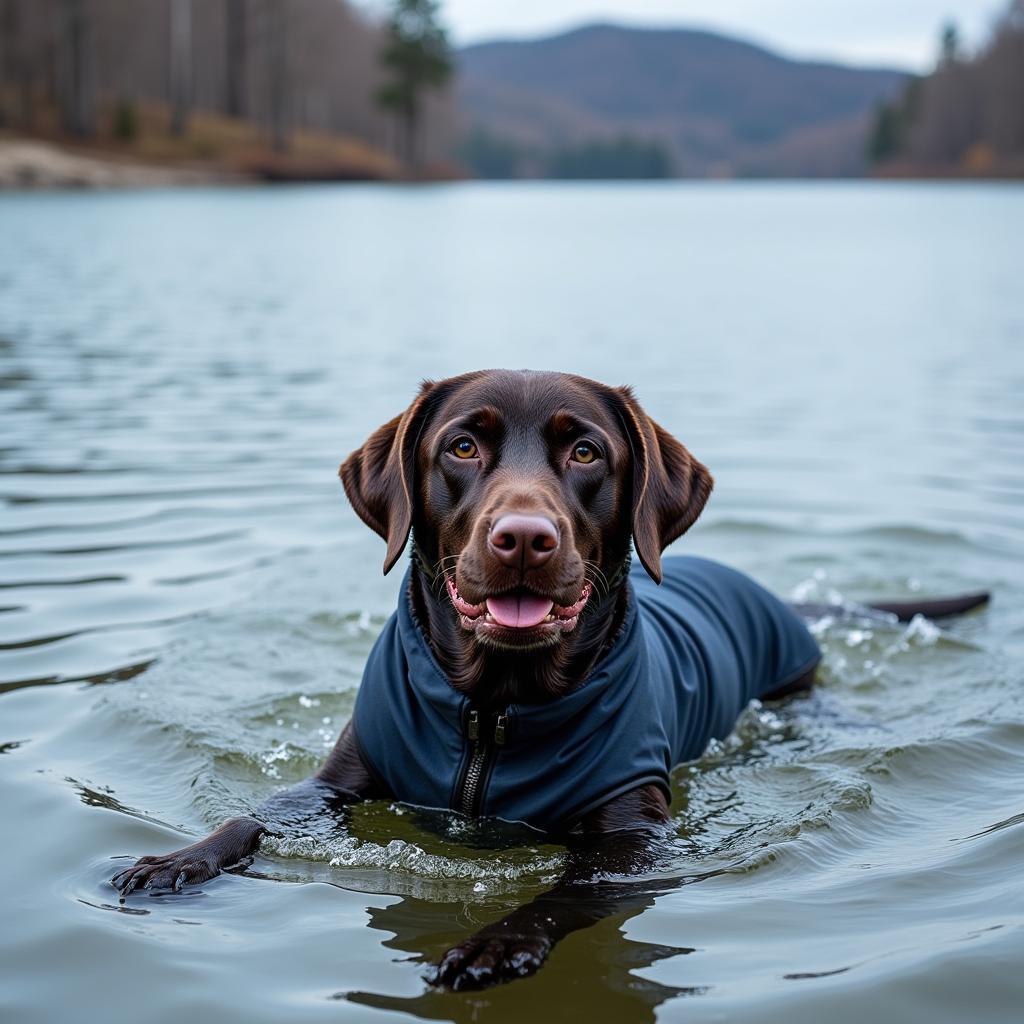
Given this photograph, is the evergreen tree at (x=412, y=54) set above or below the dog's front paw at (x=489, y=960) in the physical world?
above

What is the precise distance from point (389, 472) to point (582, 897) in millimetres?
1450

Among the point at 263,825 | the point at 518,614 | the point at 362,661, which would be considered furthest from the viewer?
the point at 362,661

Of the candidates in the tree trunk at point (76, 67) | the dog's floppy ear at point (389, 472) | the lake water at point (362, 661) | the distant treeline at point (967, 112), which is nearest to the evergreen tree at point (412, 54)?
the tree trunk at point (76, 67)

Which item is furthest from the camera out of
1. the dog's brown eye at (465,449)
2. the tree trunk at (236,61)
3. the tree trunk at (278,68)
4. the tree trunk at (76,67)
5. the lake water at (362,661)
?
the tree trunk at (236,61)

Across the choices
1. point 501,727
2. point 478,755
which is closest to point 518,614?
point 501,727

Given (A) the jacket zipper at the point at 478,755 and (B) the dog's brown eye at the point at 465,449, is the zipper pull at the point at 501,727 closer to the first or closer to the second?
(A) the jacket zipper at the point at 478,755

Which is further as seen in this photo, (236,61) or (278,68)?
(236,61)

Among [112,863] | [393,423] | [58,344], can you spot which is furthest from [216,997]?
[58,344]

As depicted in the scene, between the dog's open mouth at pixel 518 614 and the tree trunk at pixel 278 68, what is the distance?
3425 inches

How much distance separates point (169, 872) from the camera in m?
3.90

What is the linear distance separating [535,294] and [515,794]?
1872cm

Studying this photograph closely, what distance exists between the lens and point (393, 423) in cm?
454

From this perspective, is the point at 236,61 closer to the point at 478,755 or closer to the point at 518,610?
the point at 478,755

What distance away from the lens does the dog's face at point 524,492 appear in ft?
12.6
